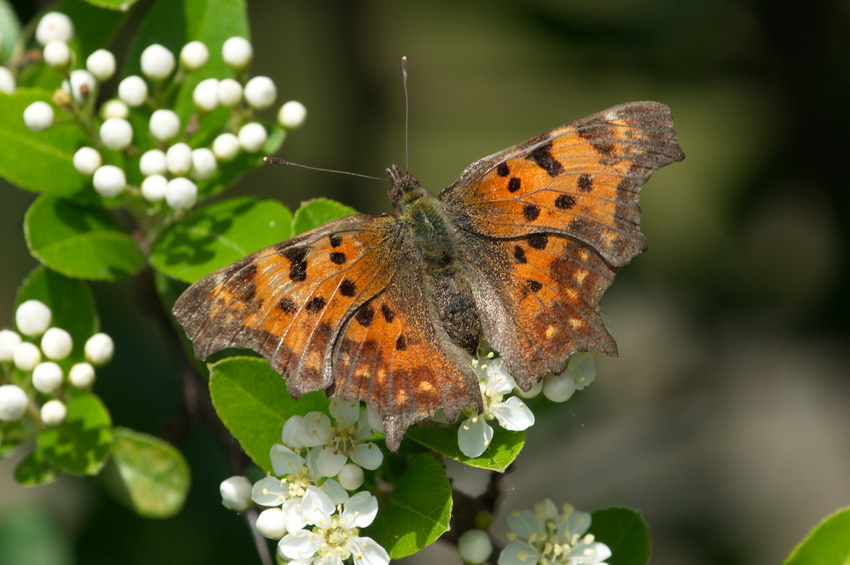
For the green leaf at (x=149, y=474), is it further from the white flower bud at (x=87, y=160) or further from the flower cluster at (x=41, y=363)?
the white flower bud at (x=87, y=160)

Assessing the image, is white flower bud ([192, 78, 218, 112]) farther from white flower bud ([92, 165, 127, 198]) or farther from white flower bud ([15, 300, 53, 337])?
white flower bud ([15, 300, 53, 337])

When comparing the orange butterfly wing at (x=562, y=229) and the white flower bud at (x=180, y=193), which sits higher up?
the orange butterfly wing at (x=562, y=229)

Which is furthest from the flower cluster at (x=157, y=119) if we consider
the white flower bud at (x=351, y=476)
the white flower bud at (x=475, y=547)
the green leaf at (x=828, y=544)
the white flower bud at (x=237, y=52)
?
the green leaf at (x=828, y=544)

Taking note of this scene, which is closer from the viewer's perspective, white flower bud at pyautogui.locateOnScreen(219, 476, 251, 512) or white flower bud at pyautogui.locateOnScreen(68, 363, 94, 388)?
white flower bud at pyautogui.locateOnScreen(219, 476, 251, 512)

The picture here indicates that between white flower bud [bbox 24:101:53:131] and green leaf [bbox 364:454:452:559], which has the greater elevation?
white flower bud [bbox 24:101:53:131]

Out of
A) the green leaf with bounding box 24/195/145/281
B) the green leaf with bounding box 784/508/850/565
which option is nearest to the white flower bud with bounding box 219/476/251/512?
the green leaf with bounding box 24/195/145/281

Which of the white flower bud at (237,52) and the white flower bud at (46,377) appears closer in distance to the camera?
the white flower bud at (46,377)
